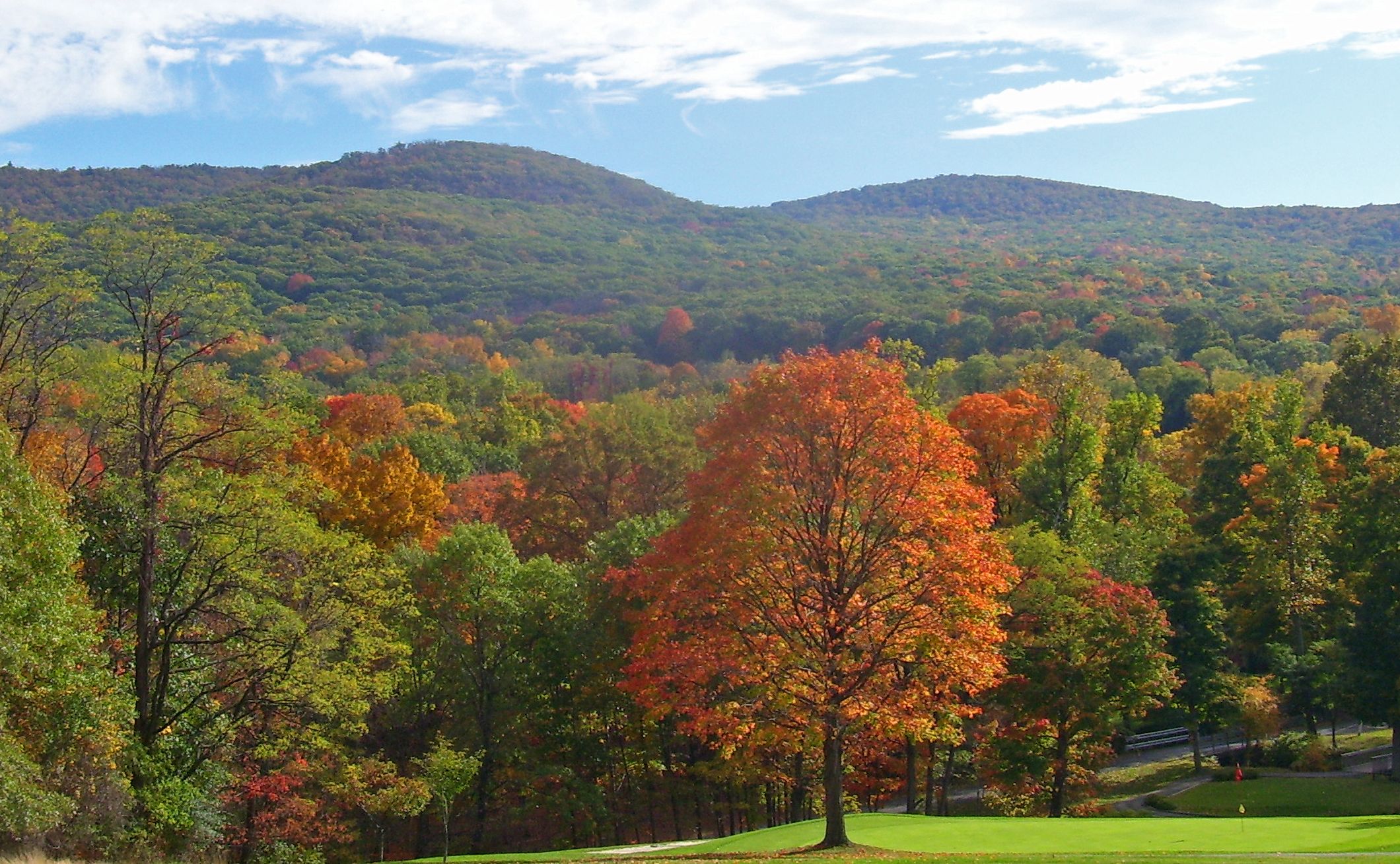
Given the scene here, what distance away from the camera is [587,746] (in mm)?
33406

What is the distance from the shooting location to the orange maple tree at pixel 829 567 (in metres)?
21.2

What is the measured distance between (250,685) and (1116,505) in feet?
114

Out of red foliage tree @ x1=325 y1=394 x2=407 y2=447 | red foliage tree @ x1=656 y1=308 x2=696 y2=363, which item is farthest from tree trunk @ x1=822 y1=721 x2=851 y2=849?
red foliage tree @ x1=656 y1=308 x2=696 y2=363

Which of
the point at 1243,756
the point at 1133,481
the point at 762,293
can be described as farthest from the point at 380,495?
the point at 762,293

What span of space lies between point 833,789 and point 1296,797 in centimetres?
1723

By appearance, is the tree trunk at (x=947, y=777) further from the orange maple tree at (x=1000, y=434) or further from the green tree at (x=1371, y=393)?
the green tree at (x=1371, y=393)

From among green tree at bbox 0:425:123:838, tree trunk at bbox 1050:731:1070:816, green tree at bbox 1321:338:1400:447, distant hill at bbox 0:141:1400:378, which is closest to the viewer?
green tree at bbox 0:425:123:838

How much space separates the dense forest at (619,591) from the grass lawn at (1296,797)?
2488 millimetres

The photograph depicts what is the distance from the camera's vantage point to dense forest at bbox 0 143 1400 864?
21.5 metres

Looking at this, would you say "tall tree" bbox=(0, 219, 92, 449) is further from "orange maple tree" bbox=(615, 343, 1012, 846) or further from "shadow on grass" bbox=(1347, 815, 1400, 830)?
"shadow on grass" bbox=(1347, 815, 1400, 830)

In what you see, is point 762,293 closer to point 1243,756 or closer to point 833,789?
point 1243,756

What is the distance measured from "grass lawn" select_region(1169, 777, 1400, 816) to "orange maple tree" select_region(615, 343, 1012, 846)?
47.8 feet

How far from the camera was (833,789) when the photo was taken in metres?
22.1

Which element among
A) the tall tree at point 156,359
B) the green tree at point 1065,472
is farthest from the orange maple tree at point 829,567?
the green tree at point 1065,472
